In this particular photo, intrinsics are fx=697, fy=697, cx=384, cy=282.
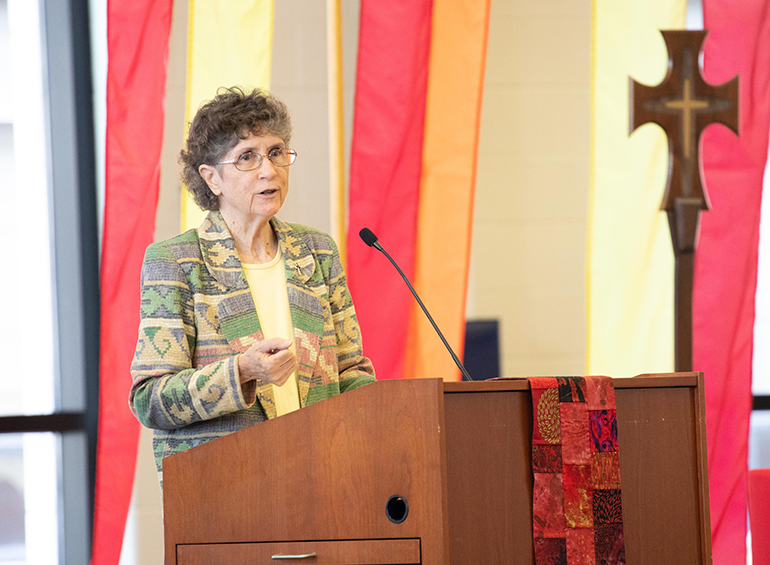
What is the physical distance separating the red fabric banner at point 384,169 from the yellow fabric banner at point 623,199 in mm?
684

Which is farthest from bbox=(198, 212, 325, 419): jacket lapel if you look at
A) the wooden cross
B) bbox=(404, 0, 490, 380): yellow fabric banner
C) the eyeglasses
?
the wooden cross

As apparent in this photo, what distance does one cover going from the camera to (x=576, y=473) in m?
1.17

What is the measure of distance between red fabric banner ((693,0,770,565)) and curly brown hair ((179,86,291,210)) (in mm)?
1684

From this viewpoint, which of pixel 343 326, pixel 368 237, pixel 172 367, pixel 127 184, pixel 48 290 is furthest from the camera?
pixel 48 290

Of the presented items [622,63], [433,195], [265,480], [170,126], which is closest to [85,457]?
[170,126]

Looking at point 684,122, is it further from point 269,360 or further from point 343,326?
point 269,360

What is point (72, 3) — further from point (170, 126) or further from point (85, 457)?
point (85, 457)

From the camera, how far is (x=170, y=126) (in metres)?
2.62

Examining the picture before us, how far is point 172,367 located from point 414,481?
0.61 m

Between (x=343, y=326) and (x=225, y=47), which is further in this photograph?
(x=225, y=47)

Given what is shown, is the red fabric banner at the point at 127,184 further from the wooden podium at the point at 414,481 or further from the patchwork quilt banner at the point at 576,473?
the patchwork quilt banner at the point at 576,473

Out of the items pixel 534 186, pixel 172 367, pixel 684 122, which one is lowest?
pixel 172 367

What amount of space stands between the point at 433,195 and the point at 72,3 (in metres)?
1.55

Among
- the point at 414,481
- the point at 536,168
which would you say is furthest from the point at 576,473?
the point at 536,168
